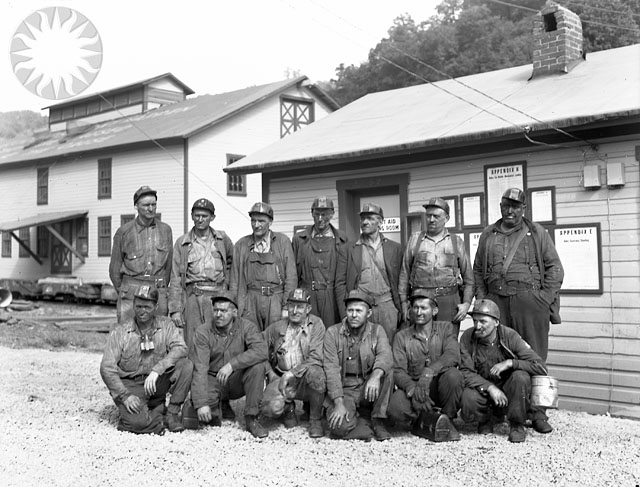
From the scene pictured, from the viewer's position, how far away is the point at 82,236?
25.8m

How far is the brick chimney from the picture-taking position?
9.34m

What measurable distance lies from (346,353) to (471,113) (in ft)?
13.8

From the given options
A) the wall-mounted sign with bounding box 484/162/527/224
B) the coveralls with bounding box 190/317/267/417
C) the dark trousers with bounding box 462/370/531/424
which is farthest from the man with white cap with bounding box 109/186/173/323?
the wall-mounted sign with bounding box 484/162/527/224

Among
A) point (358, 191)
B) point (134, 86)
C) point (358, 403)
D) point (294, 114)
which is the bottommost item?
point (358, 403)

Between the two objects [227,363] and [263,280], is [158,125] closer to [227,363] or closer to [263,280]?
[263,280]

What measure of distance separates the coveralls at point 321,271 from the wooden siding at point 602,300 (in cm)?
252

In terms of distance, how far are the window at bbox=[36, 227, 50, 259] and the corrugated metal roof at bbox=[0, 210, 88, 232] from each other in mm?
793

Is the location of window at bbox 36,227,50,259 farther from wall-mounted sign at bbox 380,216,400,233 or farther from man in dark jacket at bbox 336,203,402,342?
man in dark jacket at bbox 336,203,402,342

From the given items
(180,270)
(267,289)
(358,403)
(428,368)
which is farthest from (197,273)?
(428,368)

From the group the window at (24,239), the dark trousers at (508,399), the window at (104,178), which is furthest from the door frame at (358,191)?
the window at (24,239)

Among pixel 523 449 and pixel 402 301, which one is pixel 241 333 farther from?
pixel 523 449

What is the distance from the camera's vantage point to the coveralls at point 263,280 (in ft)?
22.8

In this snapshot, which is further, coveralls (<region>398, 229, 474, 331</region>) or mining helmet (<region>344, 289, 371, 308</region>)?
coveralls (<region>398, 229, 474, 331</region>)

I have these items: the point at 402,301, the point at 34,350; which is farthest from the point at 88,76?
the point at 34,350
